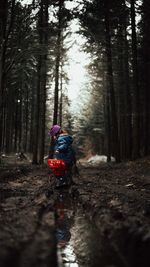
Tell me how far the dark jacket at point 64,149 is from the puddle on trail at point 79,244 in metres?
3.61

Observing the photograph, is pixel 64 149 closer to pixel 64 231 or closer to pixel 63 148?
pixel 63 148

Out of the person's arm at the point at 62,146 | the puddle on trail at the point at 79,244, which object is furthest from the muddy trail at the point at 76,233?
the person's arm at the point at 62,146

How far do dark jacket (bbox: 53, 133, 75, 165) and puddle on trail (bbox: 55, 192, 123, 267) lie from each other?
361 cm

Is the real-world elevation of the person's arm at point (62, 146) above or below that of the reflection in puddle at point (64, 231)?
above

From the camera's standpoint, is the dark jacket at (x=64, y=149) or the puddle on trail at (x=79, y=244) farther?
the dark jacket at (x=64, y=149)

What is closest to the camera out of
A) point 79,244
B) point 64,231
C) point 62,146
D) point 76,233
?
point 79,244

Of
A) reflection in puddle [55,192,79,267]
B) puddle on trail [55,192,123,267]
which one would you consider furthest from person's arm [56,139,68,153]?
puddle on trail [55,192,123,267]

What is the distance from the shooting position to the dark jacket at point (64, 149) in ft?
32.6

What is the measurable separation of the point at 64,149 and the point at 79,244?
5.73 m

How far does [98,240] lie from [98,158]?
28677 millimetres

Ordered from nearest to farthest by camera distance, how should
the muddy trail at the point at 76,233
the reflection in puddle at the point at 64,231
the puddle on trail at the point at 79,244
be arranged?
1. the muddy trail at the point at 76,233
2. the puddle on trail at the point at 79,244
3. the reflection in puddle at the point at 64,231

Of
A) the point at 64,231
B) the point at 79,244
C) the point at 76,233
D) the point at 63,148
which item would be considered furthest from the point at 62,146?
the point at 79,244

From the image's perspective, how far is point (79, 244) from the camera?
4.27 m

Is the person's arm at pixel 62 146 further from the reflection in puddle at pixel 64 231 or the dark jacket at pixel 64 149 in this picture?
the reflection in puddle at pixel 64 231
